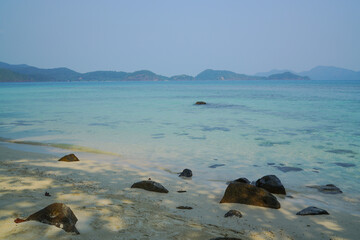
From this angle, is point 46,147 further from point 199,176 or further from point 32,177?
point 199,176

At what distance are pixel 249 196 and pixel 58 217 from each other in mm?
3928

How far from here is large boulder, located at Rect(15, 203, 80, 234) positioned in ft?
12.8

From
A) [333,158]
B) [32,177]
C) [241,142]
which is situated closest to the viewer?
[32,177]

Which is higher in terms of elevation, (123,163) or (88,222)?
(88,222)

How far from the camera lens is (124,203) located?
18.3ft

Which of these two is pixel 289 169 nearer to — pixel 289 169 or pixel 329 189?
pixel 289 169

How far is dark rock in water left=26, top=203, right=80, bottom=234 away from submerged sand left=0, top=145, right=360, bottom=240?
8cm

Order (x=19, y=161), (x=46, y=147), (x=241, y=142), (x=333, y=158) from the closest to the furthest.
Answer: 1. (x=19, y=161)
2. (x=333, y=158)
3. (x=46, y=147)
4. (x=241, y=142)

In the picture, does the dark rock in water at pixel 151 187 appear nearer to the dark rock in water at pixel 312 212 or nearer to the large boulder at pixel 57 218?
the large boulder at pixel 57 218

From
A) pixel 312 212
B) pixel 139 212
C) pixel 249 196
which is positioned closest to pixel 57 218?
pixel 139 212

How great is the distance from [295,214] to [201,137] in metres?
10.5

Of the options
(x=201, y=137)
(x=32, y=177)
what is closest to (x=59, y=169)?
(x=32, y=177)

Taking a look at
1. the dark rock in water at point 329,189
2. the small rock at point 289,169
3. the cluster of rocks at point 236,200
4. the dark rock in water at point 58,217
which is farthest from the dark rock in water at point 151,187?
the small rock at point 289,169

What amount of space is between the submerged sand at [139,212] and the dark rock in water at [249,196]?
145 mm
